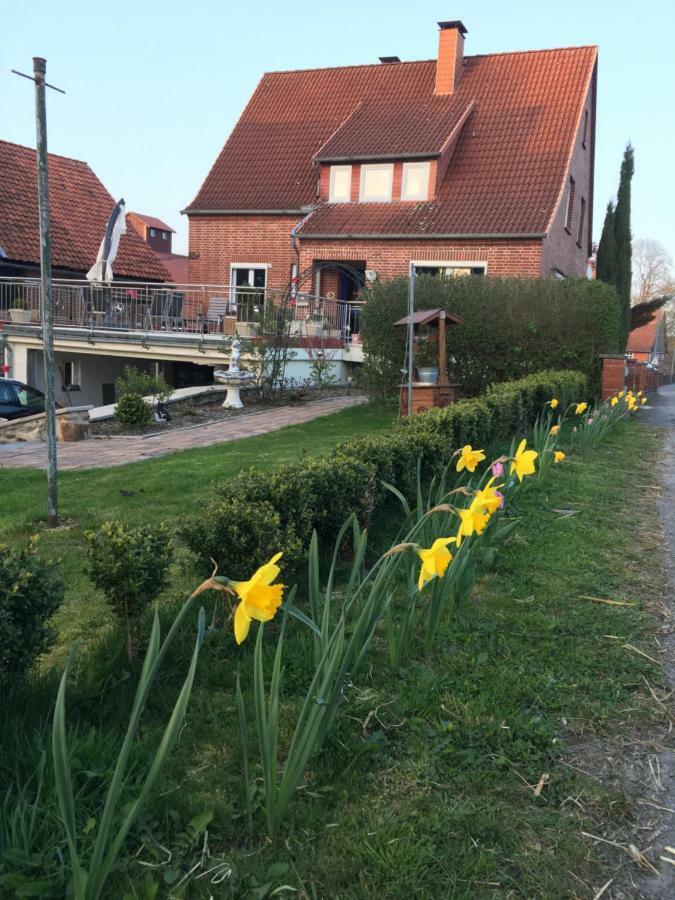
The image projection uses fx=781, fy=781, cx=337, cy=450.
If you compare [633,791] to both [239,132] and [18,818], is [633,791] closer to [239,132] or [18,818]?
[18,818]

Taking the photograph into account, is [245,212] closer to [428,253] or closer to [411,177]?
[411,177]

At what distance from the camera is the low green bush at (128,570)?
3.21m

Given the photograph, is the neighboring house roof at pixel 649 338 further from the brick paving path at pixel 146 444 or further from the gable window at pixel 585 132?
the brick paving path at pixel 146 444

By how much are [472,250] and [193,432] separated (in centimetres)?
1169

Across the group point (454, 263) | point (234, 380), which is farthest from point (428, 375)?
point (454, 263)

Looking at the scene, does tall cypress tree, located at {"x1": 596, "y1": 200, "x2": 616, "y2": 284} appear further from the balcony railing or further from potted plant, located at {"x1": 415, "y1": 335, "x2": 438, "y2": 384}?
potted plant, located at {"x1": 415, "y1": 335, "x2": 438, "y2": 384}

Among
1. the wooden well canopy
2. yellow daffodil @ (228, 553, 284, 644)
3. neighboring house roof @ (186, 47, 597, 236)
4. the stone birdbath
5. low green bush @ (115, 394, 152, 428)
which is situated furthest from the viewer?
neighboring house roof @ (186, 47, 597, 236)

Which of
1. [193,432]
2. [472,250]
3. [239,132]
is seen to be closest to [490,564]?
[193,432]

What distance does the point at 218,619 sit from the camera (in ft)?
11.9

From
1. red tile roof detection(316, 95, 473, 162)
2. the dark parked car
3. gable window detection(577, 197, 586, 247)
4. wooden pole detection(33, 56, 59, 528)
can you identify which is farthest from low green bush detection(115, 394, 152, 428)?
gable window detection(577, 197, 586, 247)

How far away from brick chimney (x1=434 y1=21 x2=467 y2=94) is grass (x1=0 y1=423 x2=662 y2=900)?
23.7 meters

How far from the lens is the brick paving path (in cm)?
957

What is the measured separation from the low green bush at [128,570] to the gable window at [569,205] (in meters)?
22.5

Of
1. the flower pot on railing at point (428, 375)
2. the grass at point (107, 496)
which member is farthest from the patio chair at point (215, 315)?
the grass at point (107, 496)
